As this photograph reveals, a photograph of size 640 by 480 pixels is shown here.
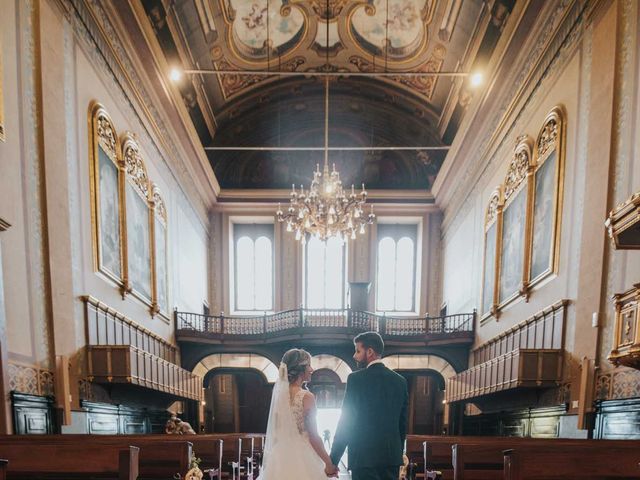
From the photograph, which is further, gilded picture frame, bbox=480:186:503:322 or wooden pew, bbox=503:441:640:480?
gilded picture frame, bbox=480:186:503:322

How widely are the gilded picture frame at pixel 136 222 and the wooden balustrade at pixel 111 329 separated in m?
0.65

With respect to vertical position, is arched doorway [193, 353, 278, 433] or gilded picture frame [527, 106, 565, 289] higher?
gilded picture frame [527, 106, 565, 289]

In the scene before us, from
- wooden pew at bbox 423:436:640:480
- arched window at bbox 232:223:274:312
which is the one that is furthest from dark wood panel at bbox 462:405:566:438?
arched window at bbox 232:223:274:312

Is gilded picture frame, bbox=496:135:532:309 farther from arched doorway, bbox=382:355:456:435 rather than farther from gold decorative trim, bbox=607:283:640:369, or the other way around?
arched doorway, bbox=382:355:456:435

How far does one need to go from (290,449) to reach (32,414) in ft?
13.6

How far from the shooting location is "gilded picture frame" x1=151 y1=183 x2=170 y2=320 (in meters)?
11.9

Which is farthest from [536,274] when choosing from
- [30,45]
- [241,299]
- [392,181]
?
[241,299]

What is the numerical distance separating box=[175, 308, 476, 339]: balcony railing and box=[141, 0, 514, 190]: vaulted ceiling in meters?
5.16

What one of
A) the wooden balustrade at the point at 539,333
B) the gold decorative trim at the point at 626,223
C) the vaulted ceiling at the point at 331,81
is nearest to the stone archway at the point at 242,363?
the vaulted ceiling at the point at 331,81

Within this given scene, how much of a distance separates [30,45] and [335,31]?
30.8 feet

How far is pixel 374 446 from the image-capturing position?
3297 millimetres

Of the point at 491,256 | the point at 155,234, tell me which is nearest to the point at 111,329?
the point at 155,234

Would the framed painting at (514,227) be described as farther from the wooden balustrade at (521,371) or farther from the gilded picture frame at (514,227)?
the wooden balustrade at (521,371)

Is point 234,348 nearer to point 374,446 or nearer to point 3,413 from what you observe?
point 3,413
